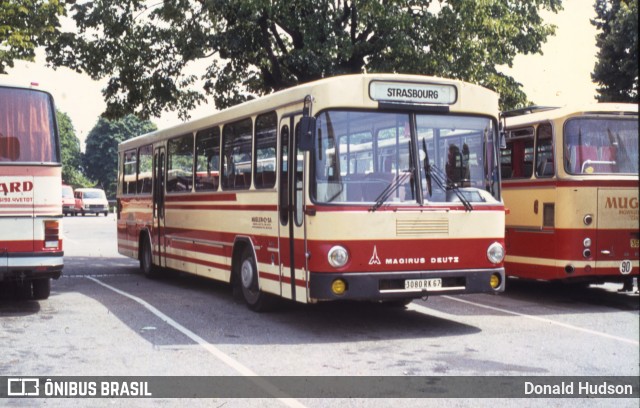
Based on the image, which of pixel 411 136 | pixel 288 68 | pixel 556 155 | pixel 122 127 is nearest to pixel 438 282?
pixel 411 136

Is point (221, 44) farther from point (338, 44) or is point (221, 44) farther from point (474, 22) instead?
point (474, 22)

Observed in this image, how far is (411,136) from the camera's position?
34.0 feet

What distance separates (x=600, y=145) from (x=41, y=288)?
28.3ft

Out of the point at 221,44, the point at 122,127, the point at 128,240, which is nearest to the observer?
the point at 128,240

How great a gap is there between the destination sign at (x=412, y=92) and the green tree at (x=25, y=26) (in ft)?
38.3

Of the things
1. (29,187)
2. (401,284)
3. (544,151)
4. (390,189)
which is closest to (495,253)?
(401,284)

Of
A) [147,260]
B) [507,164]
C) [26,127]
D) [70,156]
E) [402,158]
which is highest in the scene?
[70,156]

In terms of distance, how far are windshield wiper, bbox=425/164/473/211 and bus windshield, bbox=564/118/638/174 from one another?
2897 mm

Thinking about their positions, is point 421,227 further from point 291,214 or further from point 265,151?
point 265,151

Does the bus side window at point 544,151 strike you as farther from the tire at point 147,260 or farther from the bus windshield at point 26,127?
the tire at point 147,260

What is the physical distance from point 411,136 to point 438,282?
68.7 inches

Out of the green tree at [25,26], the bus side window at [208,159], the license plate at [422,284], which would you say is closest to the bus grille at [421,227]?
the license plate at [422,284]

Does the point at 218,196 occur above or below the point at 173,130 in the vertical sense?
below

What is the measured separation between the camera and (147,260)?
690 inches
